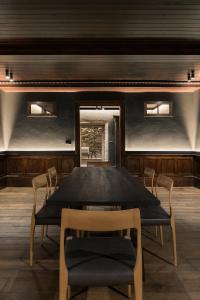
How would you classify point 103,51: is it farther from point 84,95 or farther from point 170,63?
point 84,95

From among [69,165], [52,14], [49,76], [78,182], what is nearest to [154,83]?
[49,76]

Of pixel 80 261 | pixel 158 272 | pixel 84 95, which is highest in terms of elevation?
pixel 84 95

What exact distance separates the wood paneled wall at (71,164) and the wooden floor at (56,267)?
3042 mm

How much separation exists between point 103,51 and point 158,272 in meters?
3.33

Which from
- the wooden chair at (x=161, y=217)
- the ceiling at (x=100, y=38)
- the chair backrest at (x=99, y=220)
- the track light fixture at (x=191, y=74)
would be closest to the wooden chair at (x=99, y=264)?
the chair backrest at (x=99, y=220)

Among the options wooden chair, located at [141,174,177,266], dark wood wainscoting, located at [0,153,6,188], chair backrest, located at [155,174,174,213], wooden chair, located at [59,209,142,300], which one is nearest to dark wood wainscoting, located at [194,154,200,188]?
chair backrest, located at [155,174,174,213]

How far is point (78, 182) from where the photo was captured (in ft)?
9.09

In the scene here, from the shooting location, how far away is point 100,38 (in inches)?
159

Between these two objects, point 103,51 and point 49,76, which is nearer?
point 103,51

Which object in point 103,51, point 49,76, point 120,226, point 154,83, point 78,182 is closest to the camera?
point 120,226

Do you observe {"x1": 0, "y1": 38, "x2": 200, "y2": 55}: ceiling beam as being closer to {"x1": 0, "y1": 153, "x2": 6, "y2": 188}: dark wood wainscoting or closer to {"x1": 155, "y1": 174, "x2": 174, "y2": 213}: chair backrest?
{"x1": 155, "y1": 174, "x2": 174, "y2": 213}: chair backrest

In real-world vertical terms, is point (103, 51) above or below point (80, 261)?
above

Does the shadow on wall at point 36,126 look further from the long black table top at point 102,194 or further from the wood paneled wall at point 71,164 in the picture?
the long black table top at point 102,194

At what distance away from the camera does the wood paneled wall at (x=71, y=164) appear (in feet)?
24.3
